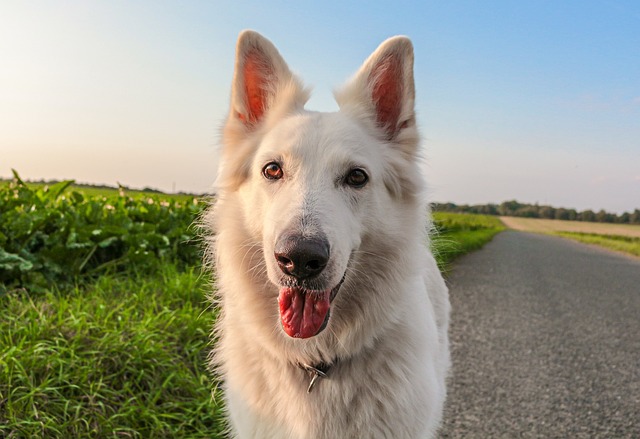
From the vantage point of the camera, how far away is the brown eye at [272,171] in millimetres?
3018

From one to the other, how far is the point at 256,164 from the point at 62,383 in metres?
2.46

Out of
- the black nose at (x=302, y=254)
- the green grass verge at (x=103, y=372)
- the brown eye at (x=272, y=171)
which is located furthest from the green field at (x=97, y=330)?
the black nose at (x=302, y=254)

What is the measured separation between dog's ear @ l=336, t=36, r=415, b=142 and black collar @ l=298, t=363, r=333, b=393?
1.48 m

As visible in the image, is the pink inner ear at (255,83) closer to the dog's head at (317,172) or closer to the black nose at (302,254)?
the dog's head at (317,172)

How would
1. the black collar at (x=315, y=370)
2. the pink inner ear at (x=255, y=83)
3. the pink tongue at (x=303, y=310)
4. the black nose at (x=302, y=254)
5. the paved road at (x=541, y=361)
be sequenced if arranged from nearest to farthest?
the black nose at (x=302, y=254) < the pink tongue at (x=303, y=310) < the black collar at (x=315, y=370) < the pink inner ear at (x=255, y=83) < the paved road at (x=541, y=361)

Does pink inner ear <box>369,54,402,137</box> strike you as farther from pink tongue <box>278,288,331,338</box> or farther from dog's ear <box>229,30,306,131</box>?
pink tongue <box>278,288,331,338</box>

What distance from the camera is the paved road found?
5.00m

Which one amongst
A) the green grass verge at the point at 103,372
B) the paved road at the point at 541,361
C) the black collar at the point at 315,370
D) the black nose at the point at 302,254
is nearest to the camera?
the black nose at the point at 302,254

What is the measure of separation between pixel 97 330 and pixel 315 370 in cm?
268

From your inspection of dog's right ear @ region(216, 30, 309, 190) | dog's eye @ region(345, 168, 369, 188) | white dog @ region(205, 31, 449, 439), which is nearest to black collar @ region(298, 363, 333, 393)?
white dog @ region(205, 31, 449, 439)

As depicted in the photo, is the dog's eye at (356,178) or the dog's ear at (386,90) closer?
the dog's eye at (356,178)

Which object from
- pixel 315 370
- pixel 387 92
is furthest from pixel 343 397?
pixel 387 92

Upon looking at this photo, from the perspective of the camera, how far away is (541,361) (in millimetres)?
6832

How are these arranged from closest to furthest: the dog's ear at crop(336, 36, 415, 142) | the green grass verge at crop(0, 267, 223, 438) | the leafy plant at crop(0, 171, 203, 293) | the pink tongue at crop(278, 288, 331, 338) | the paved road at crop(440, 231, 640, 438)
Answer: the pink tongue at crop(278, 288, 331, 338) < the dog's ear at crop(336, 36, 415, 142) < the green grass verge at crop(0, 267, 223, 438) < the paved road at crop(440, 231, 640, 438) < the leafy plant at crop(0, 171, 203, 293)
